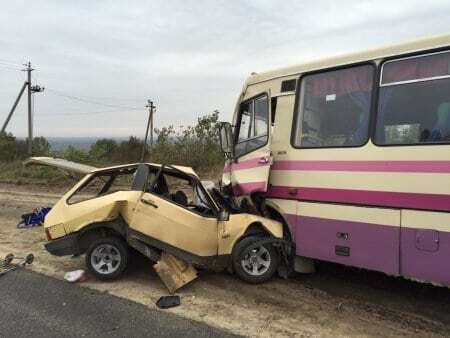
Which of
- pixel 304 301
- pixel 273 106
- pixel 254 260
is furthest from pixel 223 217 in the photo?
pixel 273 106

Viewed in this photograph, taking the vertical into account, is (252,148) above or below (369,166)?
above

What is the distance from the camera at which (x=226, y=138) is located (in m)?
7.24

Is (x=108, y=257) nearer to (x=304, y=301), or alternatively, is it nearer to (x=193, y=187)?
(x=193, y=187)

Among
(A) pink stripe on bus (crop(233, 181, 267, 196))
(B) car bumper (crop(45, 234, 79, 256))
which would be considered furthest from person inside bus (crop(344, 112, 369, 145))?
(B) car bumper (crop(45, 234, 79, 256))

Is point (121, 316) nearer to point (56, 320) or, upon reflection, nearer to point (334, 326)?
point (56, 320)

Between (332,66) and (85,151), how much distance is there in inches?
831

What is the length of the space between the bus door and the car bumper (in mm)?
2292

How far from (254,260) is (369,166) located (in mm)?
2011

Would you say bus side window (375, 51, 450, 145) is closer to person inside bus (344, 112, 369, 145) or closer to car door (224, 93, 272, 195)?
person inside bus (344, 112, 369, 145)

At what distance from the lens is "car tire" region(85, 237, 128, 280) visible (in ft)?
20.6

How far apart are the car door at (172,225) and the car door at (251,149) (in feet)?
2.90

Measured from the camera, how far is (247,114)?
7211mm

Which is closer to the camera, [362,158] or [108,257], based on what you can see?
[362,158]

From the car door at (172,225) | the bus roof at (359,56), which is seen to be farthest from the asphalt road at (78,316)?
the bus roof at (359,56)
